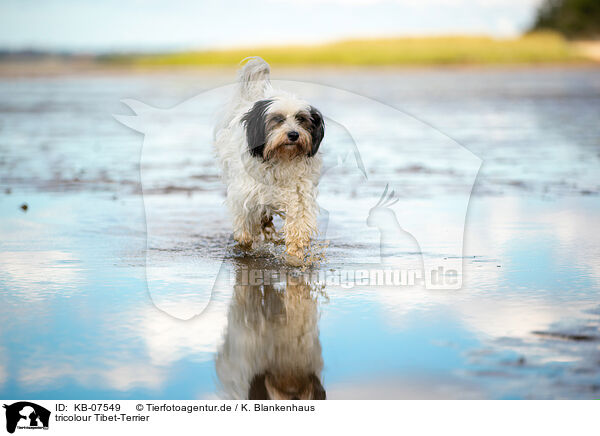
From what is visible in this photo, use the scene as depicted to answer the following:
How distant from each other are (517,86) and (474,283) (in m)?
26.2

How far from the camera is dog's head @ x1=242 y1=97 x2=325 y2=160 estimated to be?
5.68 m

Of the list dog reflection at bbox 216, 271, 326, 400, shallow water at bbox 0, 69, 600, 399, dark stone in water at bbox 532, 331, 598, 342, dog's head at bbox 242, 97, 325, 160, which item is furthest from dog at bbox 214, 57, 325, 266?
dark stone in water at bbox 532, 331, 598, 342

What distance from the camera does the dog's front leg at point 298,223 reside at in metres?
6.06

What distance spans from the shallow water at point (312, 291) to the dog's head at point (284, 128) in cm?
85

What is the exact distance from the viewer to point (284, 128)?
18.5 ft

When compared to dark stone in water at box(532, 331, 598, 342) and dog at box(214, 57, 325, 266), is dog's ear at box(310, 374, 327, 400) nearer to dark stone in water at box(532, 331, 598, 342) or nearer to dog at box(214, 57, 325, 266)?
dark stone in water at box(532, 331, 598, 342)

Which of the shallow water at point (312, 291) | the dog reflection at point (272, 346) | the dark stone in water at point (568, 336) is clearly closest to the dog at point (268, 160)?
the shallow water at point (312, 291)

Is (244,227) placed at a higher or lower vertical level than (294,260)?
higher

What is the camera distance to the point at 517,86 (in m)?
30.1

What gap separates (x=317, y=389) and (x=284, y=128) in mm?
2379

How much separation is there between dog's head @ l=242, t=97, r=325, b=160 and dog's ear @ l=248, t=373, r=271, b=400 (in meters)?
2.20

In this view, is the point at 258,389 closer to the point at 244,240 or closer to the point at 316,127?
the point at 316,127

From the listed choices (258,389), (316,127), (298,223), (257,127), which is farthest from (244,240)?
(258,389)
